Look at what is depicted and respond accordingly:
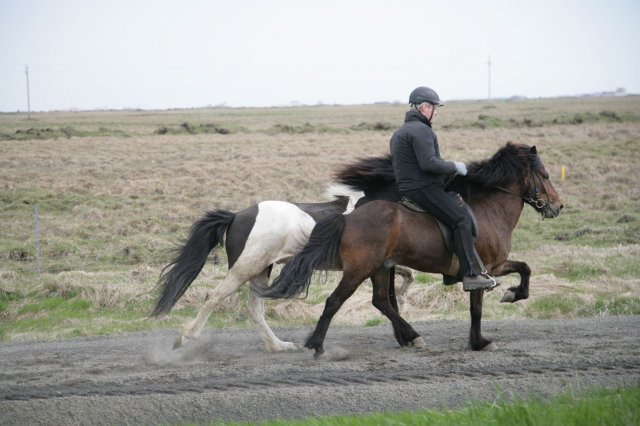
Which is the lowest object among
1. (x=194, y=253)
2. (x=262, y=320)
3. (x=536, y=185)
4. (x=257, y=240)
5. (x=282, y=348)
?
(x=282, y=348)

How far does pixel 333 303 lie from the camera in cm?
872

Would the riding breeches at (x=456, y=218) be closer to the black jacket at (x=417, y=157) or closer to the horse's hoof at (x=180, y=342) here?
the black jacket at (x=417, y=157)

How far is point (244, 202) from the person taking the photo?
2362cm

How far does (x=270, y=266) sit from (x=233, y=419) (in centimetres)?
297

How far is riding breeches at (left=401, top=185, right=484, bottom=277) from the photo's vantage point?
8680 millimetres

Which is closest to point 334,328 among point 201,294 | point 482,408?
point 201,294

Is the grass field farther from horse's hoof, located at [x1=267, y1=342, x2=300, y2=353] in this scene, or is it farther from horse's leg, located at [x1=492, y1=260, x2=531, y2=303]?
horse's hoof, located at [x1=267, y1=342, x2=300, y2=353]

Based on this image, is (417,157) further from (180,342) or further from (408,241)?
(180,342)

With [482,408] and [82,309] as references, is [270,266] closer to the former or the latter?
[482,408]

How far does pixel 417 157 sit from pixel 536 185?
1.81 m

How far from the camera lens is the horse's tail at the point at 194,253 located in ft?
31.2

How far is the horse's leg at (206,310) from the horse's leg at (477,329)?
104 inches

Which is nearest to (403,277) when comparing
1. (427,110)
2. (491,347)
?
(491,347)

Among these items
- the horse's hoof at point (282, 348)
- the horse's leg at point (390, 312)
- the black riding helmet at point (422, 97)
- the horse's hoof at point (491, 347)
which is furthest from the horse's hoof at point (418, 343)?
the black riding helmet at point (422, 97)
